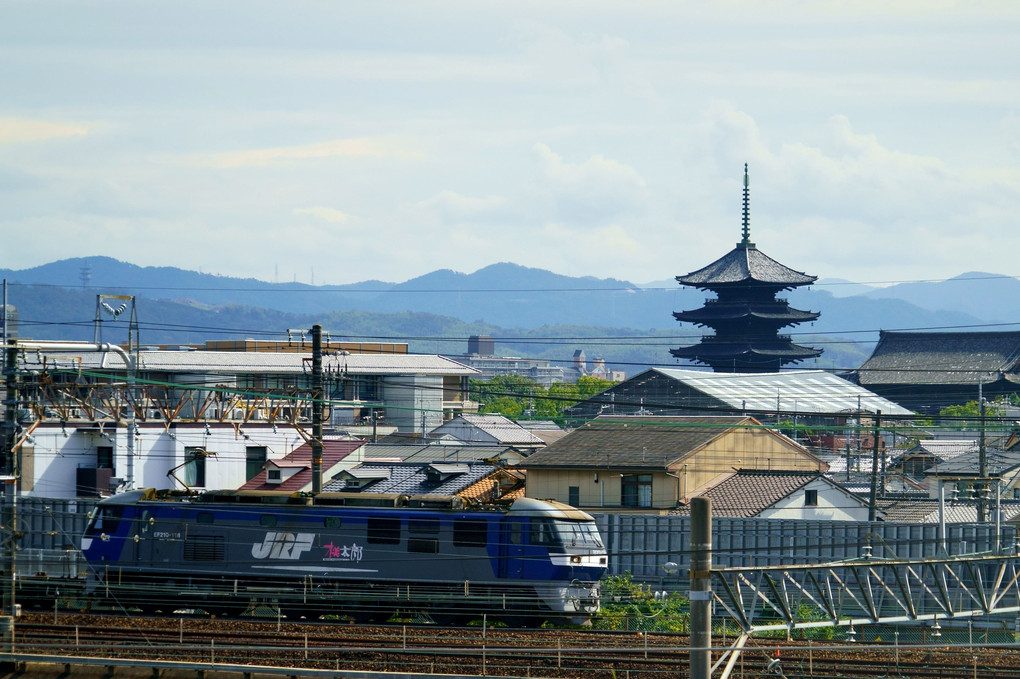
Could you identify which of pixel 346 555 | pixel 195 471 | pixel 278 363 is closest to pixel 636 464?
pixel 346 555

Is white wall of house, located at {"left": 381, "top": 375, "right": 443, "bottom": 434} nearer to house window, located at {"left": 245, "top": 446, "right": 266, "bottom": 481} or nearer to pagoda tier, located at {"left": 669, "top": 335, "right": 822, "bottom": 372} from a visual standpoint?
pagoda tier, located at {"left": 669, "top": 335, "right": 822, "bottom": 372}

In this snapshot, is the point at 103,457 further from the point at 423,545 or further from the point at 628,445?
the point at 423,545

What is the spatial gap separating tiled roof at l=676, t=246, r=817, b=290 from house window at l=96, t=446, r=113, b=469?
6283 cm

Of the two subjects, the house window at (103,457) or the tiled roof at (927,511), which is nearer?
the tiled roof at (927,511)

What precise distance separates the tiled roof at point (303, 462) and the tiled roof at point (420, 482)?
0.87 meters

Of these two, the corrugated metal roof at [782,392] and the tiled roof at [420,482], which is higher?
the corrugated metal roof at [782,392]

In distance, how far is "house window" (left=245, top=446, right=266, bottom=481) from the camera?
139ft

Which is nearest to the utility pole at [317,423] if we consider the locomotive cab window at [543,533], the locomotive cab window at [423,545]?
the locomotive cab window at [423,545]

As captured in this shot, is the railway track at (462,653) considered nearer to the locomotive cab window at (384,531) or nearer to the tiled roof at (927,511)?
the locomotive cab window at (384,531)

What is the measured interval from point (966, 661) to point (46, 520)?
27.1m

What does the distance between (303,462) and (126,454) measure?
5.84 m

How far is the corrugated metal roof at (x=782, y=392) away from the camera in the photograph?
217 ft

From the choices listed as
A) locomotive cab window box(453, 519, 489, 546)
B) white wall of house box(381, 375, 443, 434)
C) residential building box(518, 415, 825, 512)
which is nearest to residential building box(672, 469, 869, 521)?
residential building box(518, 415, 825, 512)

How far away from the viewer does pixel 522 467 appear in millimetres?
38438
